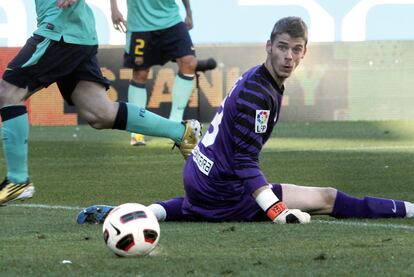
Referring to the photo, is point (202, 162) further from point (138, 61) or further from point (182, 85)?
point (138, 61)

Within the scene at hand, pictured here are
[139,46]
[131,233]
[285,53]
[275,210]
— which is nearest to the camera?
[131,233]

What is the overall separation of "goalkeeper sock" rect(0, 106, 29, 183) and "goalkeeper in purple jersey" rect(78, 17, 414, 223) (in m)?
1.14

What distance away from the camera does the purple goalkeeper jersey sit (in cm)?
606

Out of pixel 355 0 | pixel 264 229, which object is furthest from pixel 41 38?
pixel 355 0

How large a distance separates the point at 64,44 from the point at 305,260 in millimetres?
3084

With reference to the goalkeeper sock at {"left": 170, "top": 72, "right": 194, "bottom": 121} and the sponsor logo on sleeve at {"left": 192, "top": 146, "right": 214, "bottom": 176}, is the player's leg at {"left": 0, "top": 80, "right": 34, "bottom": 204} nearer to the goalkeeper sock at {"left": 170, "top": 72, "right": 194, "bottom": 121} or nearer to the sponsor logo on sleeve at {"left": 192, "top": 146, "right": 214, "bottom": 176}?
the sponsor logo on sleeve at {"left": 192, "top": 146, "right": 214, "bottom": 176}

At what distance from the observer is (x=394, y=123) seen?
16.0 m

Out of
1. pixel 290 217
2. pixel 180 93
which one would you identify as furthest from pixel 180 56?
pixel 290 217

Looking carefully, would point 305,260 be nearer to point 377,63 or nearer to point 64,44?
point 64,44

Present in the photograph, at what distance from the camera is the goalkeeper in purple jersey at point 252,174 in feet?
19.9

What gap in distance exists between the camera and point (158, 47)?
12281mm

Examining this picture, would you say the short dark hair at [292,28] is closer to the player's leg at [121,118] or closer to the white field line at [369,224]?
the white field line at [369,224]

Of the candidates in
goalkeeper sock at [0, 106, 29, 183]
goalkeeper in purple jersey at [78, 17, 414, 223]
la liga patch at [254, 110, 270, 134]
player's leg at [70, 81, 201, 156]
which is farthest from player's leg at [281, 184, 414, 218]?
goalkeeper sock at [0, 106, 29, 183]

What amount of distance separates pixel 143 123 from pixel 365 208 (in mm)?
1965
